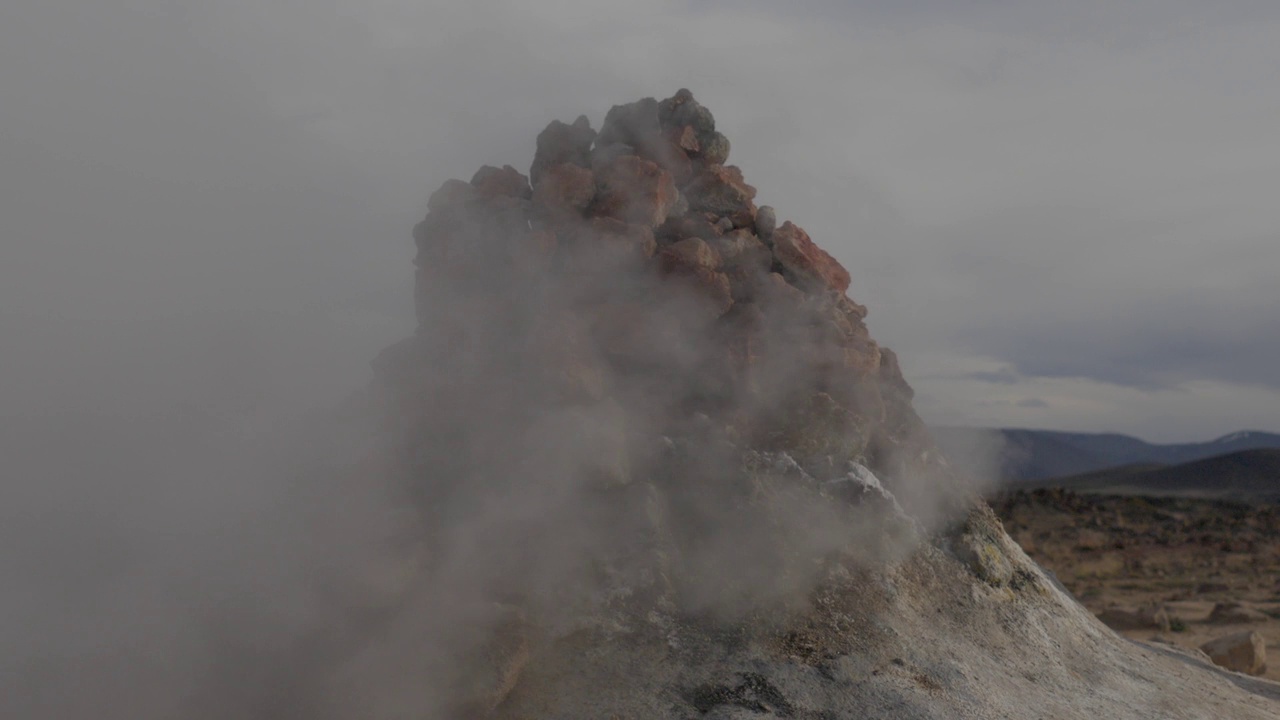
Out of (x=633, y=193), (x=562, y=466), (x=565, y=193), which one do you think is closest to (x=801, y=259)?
(x=633, y=193)

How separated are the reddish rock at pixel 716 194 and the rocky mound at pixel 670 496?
Answer: 0.01 m

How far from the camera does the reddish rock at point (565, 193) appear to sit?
17.8 ft

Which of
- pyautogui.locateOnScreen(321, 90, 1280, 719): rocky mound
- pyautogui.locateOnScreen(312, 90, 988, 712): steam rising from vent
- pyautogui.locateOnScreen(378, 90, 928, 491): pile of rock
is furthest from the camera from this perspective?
pyautogui.locateOnScreen(378, 90, 928, 491): pile of rock

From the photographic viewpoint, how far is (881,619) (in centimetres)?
469

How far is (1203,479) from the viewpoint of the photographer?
61.6 meters

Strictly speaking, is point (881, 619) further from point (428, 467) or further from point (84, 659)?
point (84, 659)

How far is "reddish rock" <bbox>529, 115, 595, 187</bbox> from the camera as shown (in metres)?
5.84

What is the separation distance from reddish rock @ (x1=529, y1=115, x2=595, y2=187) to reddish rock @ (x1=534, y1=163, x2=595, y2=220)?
37 centimetres

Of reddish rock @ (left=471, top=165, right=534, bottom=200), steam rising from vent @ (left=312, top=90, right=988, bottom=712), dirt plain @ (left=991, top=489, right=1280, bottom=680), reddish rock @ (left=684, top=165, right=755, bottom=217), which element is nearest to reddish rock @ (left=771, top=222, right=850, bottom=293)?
steam rising from vent @ (left=312, top=90, right=988, bottom=712)

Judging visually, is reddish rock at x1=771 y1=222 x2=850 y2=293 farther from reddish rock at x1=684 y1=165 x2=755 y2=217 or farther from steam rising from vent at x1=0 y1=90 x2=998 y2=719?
reddish rock at x1=684 y1=165 x2=755 y2=217

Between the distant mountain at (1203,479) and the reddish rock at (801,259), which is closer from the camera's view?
the reddish rock at (801,259)

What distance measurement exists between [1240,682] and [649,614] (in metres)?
4.60

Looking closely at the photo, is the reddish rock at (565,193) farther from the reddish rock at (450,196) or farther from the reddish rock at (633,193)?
the reddish rock at (450,196)

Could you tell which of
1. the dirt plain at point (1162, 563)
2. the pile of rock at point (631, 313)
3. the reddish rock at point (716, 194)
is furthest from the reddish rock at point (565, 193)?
the dirt plain at point (1162, 563)
